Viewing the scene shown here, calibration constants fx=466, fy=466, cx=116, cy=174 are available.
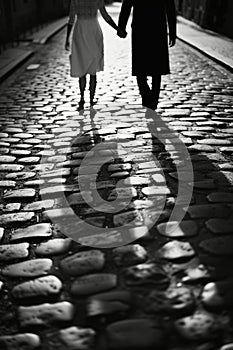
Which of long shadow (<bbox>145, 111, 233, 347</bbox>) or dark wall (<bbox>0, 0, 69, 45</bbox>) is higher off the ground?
dark wall (<bbox>0, 0, 69, 45</bbox>)

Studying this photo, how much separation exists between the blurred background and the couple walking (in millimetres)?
9299

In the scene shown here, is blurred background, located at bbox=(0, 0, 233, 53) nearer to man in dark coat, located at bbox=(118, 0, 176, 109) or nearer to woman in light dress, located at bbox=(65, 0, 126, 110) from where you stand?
woman in light dress, located at bbox=(65, 0, 126, 110)

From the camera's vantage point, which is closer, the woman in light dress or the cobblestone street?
the cobblestone street

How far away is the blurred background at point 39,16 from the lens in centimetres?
2020

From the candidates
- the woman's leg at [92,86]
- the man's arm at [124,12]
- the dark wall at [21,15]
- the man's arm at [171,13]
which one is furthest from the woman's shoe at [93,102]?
the dark wall at [21,15]

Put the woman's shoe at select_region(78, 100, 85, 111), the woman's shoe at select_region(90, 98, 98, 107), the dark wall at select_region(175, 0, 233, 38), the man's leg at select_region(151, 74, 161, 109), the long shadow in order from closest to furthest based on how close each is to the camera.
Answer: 1. the long shadow
2. the man's leg at select_region(151, 74, 161, 109)
3. the woman's shoe at select_region(78, 100, 85, 111)
4. the woman's shoe at select_region(90, 98, 98, 107)
5. the dark wall at select_region(175, 0, 233, 38)

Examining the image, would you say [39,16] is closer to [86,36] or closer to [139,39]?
[86,36]

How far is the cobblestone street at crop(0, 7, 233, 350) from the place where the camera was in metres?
2.42

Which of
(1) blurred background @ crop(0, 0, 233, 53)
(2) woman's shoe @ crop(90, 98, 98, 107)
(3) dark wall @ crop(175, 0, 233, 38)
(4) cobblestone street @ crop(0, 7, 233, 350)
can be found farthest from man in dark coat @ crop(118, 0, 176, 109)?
(3) dark wall @ crop(175, 0, 233, 38)

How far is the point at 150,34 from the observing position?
6766 millimetres

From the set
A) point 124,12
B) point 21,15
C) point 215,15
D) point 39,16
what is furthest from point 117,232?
point 39,16

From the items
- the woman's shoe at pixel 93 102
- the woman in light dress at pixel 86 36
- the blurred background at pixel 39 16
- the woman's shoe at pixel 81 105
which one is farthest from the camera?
the blurred background at pixel 39 16

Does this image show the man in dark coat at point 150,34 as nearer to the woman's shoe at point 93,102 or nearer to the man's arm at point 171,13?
the man's arm at point 171,13

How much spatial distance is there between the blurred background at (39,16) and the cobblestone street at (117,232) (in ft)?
37.2
